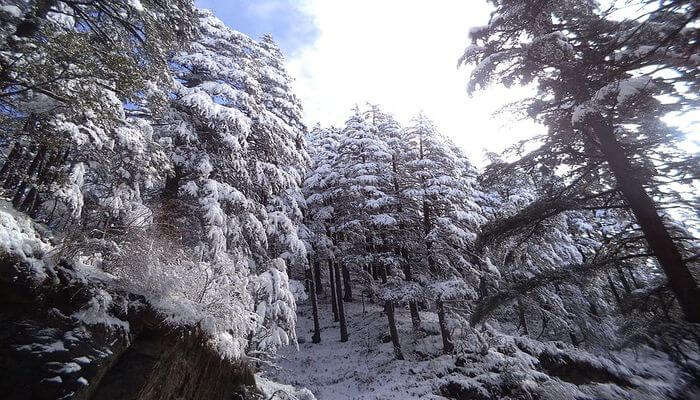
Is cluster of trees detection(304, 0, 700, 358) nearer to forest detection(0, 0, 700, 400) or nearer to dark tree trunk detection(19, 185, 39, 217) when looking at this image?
forest detection(0, 0, 700, 400)

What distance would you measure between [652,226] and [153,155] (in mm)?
10622

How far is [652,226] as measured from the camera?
618 cm

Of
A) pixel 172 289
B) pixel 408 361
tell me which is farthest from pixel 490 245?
pixel 408 361

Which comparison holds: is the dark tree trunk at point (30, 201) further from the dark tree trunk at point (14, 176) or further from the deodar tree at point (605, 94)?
the deodar tree at point (605, 94)

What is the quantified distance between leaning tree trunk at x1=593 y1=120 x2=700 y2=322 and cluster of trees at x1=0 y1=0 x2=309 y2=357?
814cm

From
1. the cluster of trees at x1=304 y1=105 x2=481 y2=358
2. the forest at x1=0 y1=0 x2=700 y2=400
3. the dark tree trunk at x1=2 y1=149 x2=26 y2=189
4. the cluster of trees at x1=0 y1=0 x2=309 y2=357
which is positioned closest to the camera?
the forest at x1=0 y1=0 x2=700 y2=400

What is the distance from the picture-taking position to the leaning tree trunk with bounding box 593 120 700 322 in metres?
5.64

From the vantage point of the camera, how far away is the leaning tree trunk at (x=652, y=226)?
5.64 metres

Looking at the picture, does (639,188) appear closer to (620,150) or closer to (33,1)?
(620,150)

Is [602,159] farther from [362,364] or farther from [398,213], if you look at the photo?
[362,364]

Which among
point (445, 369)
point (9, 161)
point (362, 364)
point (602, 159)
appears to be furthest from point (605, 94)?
point (362, 364)

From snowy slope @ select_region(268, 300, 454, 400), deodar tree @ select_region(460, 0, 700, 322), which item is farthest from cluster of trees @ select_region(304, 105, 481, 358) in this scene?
deodar tree @ select_region(460, 0, 700, 322)

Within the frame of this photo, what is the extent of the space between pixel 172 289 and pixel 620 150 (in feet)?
29.8

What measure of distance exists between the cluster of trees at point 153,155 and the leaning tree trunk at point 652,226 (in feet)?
26.7
